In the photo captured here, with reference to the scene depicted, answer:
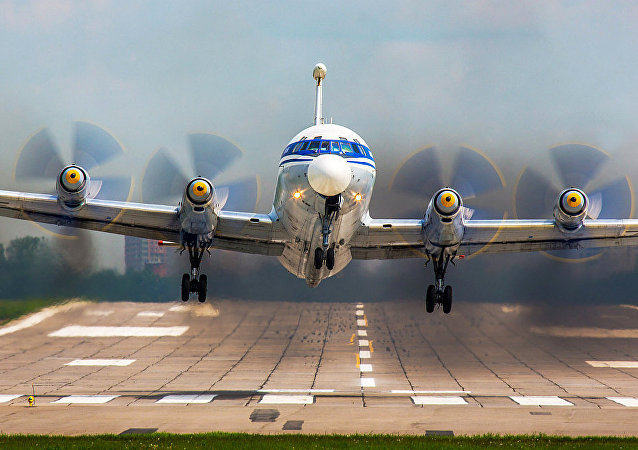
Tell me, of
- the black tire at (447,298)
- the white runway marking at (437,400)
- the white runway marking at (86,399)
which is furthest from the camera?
the white runway marking at (86,399)

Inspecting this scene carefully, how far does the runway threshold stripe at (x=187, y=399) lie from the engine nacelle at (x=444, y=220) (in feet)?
47.9

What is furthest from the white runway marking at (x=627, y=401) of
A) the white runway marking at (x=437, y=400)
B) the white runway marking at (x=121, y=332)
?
the white runway marking at (x=121, y=332)

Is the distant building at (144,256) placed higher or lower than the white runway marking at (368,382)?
higher

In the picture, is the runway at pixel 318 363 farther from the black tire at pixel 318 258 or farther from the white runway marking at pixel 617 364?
the black tire at pixel 318 258

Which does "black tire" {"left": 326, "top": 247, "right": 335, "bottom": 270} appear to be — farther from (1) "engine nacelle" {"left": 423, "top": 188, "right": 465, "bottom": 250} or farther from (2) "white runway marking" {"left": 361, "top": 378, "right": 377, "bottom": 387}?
(2) "white runway marking" {"left": 361, "top": 378, "right": 377, "bottom": 387}

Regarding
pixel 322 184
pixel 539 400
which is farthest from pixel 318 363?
pixel 322 184

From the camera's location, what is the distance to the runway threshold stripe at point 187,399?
3494cm

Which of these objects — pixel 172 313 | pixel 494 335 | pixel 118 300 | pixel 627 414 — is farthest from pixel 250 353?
pixel 627 414

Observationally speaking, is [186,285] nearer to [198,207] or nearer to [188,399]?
[198,207]

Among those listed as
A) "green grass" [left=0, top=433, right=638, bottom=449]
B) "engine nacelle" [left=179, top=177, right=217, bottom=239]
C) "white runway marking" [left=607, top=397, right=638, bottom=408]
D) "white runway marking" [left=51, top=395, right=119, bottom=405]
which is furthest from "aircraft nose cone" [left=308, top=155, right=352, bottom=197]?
"white runway marking" [left=607, top=397, right=638, bottom=408]

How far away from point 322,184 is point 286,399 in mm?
16307

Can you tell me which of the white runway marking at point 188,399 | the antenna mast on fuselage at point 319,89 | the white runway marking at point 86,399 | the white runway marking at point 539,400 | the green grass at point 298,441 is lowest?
the white runway marking at point 86,399

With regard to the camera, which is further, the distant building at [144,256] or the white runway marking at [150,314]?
the white runway marking at [150,314]

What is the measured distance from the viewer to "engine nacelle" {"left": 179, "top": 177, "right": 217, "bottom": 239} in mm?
26188
